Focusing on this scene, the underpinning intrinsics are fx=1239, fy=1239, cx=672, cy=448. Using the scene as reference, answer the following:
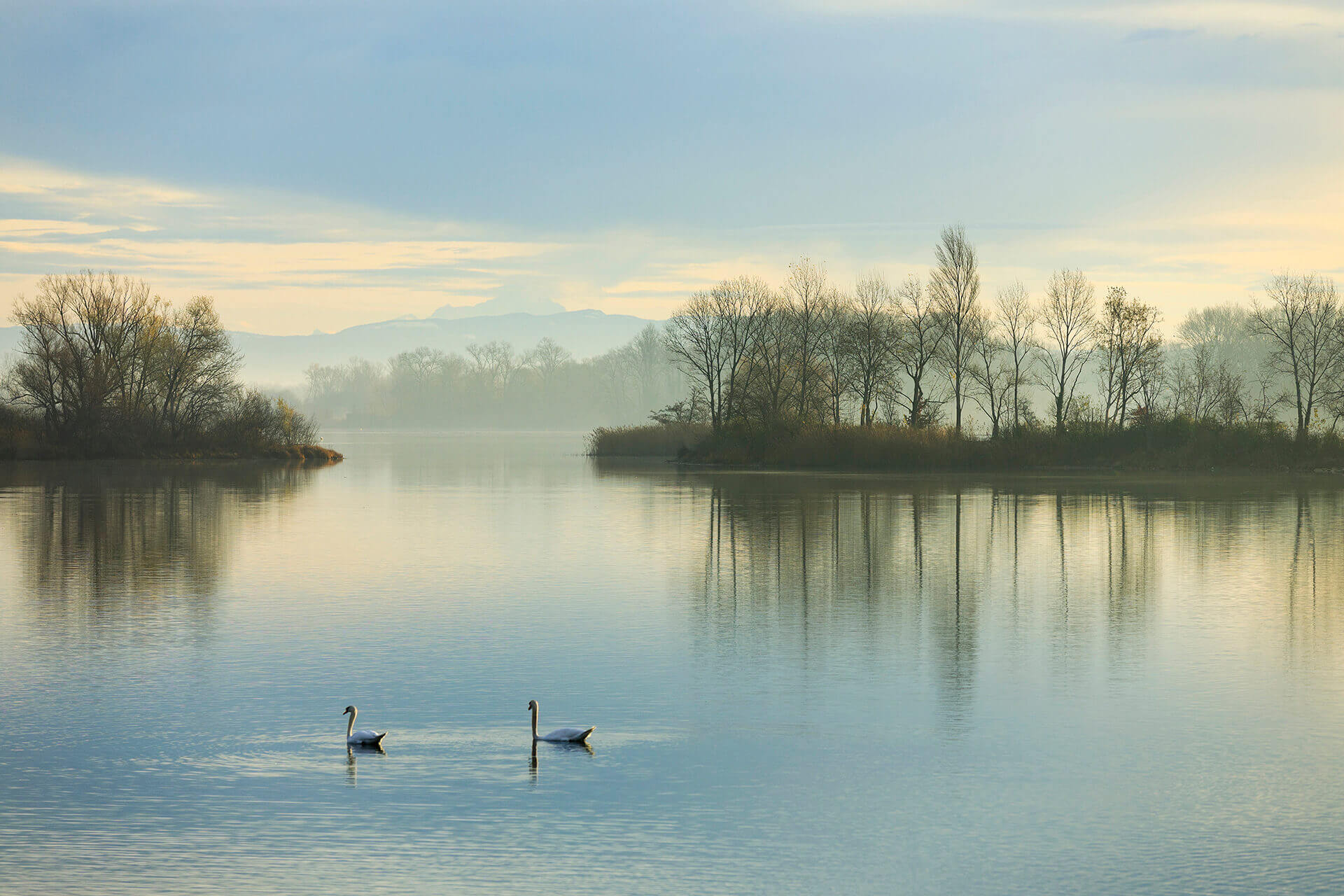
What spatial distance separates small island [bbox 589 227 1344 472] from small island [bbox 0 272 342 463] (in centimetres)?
2059

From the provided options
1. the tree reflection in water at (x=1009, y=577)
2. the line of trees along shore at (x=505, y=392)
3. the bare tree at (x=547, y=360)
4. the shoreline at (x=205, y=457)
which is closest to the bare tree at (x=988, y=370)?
the tree reflection in water at (x=1009, y=577)

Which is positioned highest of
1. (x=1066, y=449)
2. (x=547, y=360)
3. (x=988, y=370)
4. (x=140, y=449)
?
(x=547, y=360)

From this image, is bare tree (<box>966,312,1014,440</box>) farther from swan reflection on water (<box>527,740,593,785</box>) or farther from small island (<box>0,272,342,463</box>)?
swan reflection on water (<box>527,740,593,785</box>)

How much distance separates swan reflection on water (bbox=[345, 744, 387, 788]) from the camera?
327 inches

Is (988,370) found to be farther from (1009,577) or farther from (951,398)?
(1009,577)

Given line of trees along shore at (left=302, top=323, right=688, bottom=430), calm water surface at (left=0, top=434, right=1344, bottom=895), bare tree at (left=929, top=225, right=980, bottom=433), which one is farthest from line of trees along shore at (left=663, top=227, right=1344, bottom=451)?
line of trees along shore at (left=302, top=323, right=688, bottom=430)

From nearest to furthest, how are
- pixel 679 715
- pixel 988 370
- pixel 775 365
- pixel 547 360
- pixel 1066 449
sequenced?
pixel 679 715, pixel 1066 449, pixel 988 370, pixel 775 365, pixel 547 360

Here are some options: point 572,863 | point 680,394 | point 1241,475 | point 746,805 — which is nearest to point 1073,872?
point 746,805

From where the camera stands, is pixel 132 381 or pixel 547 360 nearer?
pixel 132 381

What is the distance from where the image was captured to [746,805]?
7711 millimetres

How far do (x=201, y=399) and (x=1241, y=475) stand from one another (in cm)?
4989

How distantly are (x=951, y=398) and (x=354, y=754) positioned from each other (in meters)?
57.6

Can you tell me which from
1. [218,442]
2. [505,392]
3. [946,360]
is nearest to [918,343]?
[946,360]

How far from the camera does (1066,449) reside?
5609 cm
